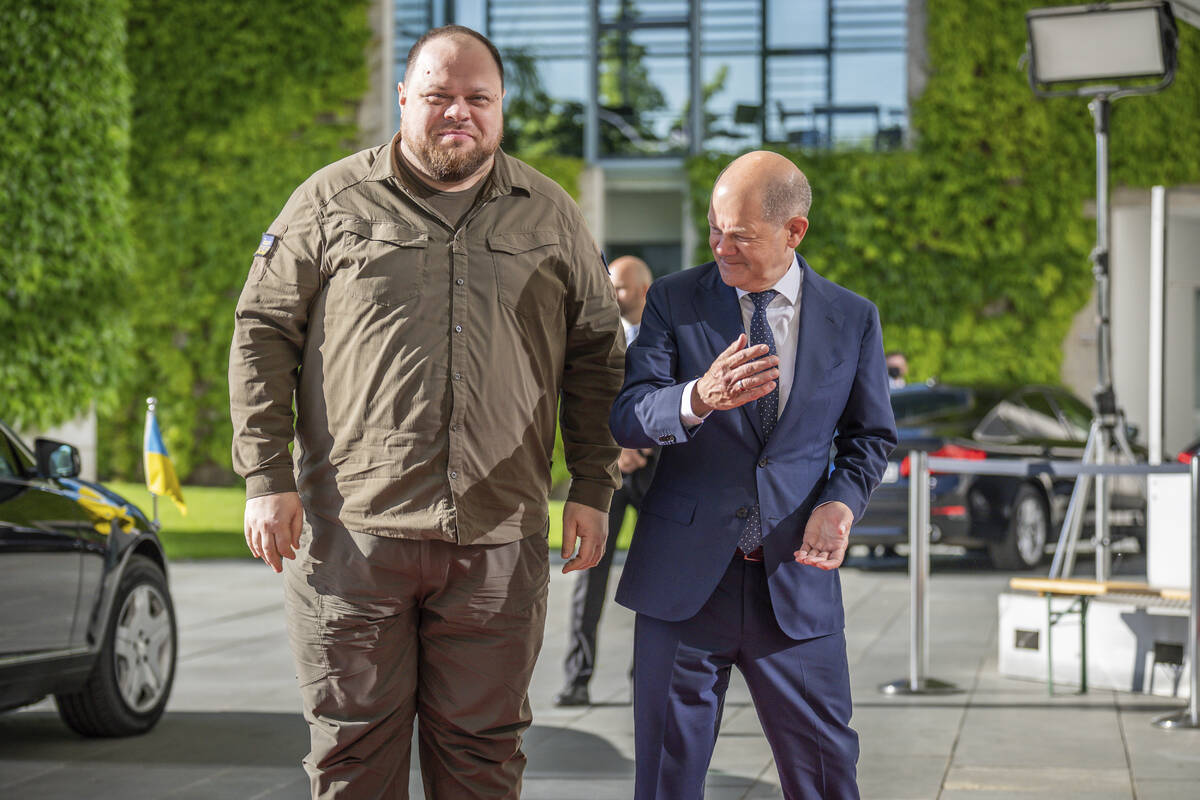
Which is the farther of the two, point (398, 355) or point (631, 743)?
point (631, 743)

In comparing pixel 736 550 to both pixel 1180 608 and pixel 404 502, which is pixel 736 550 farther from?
pixel 1180 608

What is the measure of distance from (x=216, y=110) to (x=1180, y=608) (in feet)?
54.6

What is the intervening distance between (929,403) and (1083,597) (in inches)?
249

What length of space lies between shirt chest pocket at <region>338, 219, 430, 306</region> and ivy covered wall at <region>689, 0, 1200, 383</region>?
1733 centimetres

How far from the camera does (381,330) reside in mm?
3451

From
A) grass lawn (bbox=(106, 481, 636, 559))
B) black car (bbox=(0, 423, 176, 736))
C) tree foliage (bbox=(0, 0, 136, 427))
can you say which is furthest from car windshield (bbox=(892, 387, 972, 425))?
tree foliage (bbox=(0, 0, 136, 427))

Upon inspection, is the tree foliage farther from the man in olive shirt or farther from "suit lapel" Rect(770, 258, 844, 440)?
"suit lapel" Rect(770, 258, 844, 440)

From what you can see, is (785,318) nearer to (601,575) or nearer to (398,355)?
(398,355)

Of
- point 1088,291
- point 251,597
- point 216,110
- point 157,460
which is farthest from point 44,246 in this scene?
point 1088,291

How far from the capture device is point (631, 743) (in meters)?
6.34

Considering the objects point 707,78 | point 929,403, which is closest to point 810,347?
point 929,403

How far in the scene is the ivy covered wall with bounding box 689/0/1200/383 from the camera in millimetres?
20312

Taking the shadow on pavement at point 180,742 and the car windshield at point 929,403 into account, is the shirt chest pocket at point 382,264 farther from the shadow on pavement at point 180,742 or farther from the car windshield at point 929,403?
the car windshield at point 929,403

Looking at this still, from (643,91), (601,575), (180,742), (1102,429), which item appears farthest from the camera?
(643,91)
